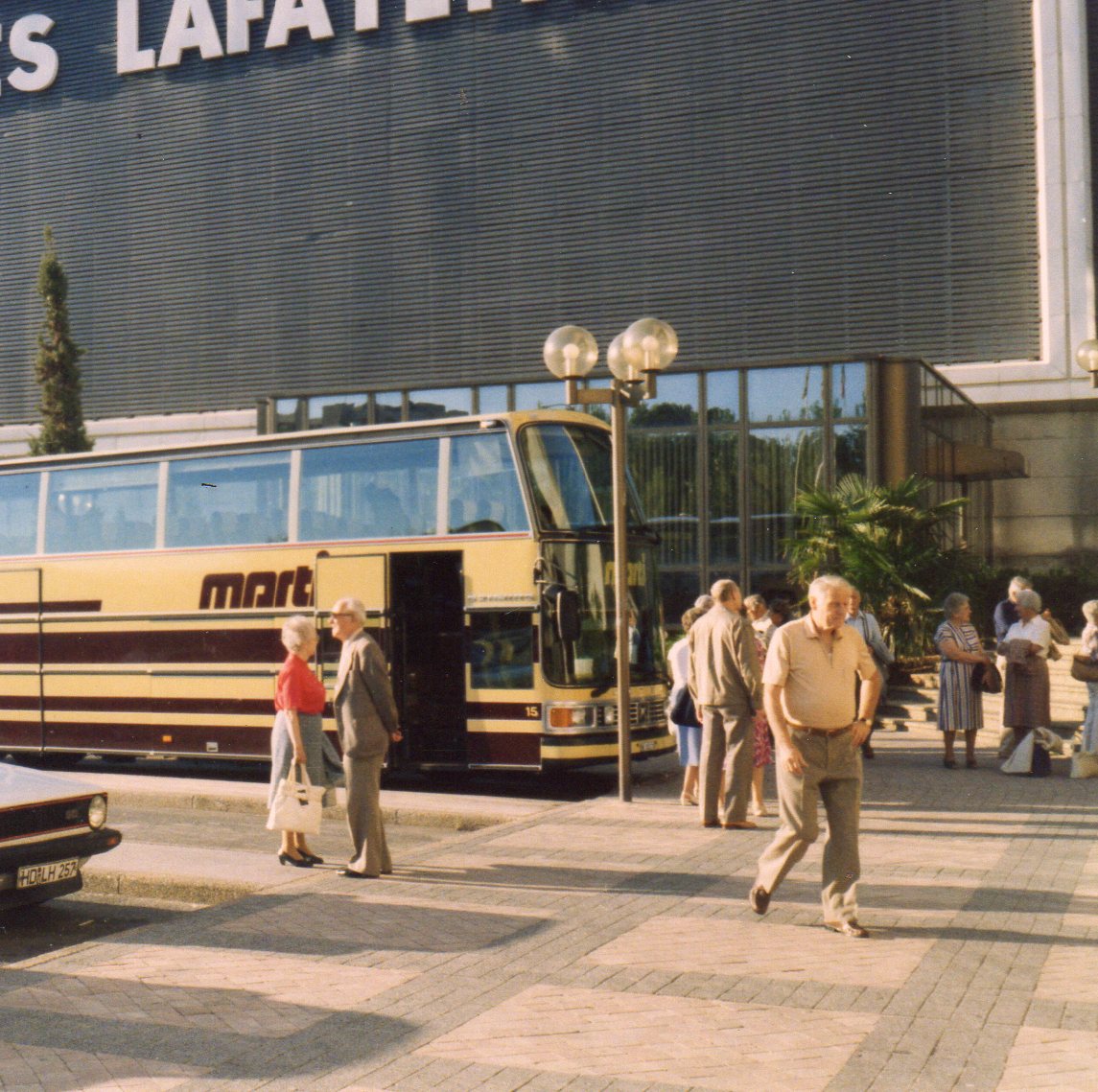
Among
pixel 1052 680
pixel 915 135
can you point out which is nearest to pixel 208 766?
pixel 1052 680

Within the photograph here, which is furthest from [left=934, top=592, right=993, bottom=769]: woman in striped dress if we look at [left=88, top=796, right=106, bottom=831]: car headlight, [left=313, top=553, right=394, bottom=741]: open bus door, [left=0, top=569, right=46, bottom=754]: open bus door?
[left=0, top=569, right=46, bottom=754]: open bus door

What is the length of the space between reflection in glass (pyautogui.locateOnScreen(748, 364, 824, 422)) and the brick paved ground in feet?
50.8

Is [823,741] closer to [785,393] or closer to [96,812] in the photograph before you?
[96,812]

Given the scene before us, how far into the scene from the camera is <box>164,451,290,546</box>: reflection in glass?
14812 mm

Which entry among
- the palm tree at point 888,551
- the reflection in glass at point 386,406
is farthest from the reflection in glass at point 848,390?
the reflection in glass at point 386,406

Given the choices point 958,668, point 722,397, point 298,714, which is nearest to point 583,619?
point 958,668

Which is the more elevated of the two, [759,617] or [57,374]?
[57,374]

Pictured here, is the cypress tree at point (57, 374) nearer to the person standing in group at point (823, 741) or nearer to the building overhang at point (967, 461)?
the building overhang at point (967, 461)

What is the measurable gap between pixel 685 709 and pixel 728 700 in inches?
52.7

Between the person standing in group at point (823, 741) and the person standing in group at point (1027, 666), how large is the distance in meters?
7.39

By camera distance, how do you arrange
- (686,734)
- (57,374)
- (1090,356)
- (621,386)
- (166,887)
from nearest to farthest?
(166,887) → (686,734) → (621,386) → (1090,356) → (57,374)

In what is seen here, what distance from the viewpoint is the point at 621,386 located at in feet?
42.4

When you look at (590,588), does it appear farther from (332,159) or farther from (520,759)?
(332,159)

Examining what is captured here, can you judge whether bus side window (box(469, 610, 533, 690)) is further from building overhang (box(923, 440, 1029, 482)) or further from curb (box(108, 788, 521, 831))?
building overhang (box(923, 440, 1029, 482))
